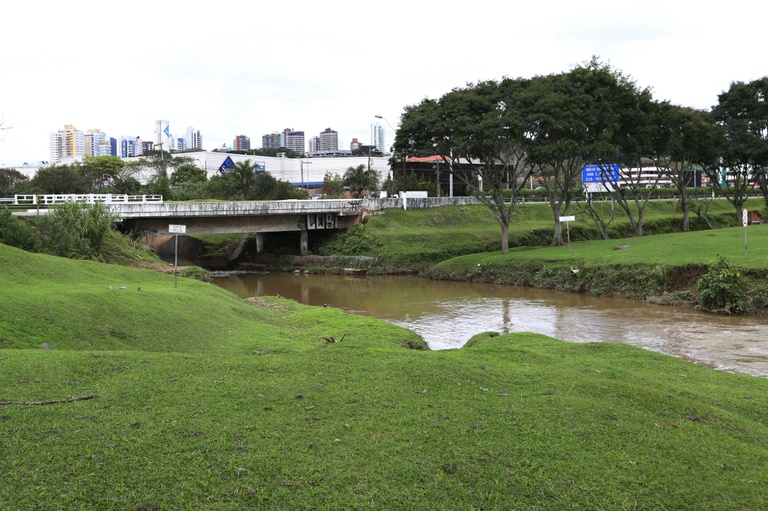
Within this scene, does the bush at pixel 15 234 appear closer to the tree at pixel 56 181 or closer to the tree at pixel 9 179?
the tree at pixel 56 181

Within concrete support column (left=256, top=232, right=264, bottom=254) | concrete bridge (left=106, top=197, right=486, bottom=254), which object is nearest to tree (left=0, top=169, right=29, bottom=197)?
concrete support column (left=256, top=232, right=264, bottom=254)

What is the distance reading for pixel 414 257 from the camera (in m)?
49.1

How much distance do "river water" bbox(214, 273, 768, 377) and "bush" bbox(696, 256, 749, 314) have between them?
2.33 feet

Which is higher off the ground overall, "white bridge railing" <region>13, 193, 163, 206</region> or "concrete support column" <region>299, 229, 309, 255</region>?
"white bridge railing" <region>13, 193, 163, 206</region>

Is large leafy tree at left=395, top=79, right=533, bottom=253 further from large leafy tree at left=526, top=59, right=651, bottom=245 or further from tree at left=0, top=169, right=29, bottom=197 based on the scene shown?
tree at left=0, top=169, right=29, bottom=197

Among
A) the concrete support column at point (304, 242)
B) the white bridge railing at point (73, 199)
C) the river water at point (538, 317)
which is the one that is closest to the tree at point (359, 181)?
the concrete support column at point (304, 242)

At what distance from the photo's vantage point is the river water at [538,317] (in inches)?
794

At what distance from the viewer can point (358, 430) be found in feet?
25.4

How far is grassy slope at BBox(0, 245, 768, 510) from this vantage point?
618cm

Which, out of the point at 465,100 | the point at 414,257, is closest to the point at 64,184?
the point at 414,257

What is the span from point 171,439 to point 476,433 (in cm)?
Answer: 356

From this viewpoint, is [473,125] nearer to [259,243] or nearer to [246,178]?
[259,243]

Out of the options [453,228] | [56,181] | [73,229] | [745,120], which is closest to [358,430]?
[73,229]

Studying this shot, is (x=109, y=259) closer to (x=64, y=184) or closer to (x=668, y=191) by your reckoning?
(x=64, y=184)
